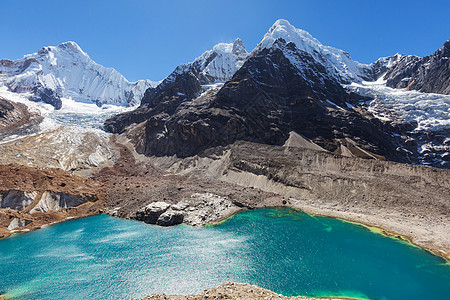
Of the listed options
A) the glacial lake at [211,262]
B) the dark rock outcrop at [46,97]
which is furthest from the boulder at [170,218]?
the dark rock outcrop at [46,97]

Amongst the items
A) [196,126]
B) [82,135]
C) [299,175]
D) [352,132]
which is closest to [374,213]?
[299,175]

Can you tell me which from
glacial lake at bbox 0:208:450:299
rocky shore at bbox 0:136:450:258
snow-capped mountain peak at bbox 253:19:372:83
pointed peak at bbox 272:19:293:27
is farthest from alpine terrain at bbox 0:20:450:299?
pointed peak at bbox 272:19:293:27

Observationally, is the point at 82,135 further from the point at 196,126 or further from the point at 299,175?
the point at 299,175

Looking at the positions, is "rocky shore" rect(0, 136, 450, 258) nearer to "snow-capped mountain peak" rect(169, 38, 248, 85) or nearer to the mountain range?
the mountain range

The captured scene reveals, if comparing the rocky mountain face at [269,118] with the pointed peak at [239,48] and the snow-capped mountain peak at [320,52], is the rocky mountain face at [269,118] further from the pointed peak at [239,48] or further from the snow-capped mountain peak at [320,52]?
the pointed peak at [239,48]

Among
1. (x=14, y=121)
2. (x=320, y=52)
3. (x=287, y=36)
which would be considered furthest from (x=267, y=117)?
(x=320, y=52)
